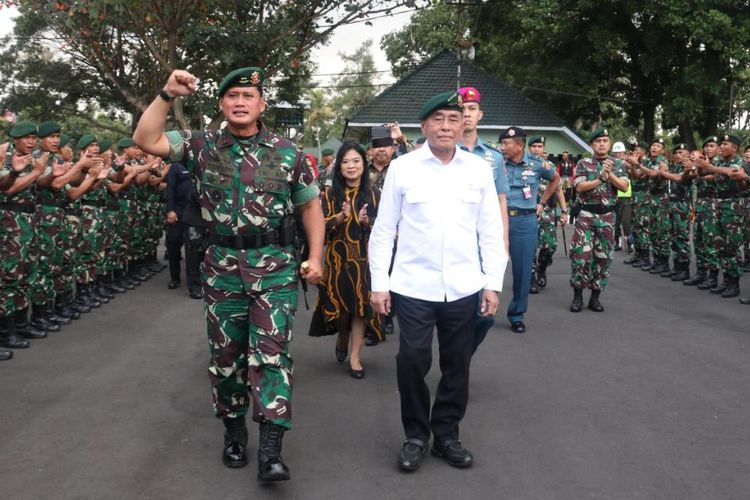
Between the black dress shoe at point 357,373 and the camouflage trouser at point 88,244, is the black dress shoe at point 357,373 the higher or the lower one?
the lower one

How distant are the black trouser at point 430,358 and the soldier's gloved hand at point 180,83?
160 cm

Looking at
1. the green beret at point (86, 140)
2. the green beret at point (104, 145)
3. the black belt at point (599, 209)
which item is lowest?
the black belt at point (599, 209)

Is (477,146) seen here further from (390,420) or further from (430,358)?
(430,358)

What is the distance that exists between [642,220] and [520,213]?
6811 mm

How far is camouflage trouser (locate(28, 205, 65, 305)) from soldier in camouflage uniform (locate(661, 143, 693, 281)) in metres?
8.77

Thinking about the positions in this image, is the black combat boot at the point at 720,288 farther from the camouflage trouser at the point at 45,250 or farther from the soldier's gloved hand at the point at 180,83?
the soldier's gloved hand at the point at 180,83

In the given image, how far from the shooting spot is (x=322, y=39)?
17.7 meters

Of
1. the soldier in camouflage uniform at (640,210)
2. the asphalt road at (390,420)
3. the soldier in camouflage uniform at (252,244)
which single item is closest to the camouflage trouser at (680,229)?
the soldier in camouflage uniform at (640,210)

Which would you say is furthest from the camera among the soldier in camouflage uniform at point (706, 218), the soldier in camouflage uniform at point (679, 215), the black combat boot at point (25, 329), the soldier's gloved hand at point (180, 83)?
the soldier in camouflage uniform at point (679, 215)

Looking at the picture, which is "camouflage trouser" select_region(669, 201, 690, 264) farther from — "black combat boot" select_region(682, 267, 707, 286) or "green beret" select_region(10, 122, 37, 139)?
"green beret" select_region(10, 122, 37, 139)

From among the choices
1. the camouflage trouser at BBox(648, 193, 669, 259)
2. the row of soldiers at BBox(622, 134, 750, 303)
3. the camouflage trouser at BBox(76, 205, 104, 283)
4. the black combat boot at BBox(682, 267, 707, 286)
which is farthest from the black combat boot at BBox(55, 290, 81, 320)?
the camouflage trouser at BBox(648, 193, 669, 259)

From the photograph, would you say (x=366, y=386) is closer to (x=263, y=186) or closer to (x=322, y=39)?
(x=263, y=186)

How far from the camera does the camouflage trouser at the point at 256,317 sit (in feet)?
14.1

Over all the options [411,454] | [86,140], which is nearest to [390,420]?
[411,454]
